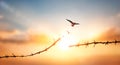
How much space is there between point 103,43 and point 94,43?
12cm

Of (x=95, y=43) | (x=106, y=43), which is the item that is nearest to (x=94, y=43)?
(x=95, y=43)

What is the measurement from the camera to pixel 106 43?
2049 mm

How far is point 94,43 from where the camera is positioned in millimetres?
2002

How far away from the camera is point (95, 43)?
200 centimetres

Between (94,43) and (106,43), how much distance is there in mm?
156

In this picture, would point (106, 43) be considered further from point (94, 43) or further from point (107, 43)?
point (94, 43)

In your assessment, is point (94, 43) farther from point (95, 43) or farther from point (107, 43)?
point (107, 43)

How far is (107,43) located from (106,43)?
19mm

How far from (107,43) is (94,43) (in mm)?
174

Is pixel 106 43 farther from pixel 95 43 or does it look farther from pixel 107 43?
pixel 95 43

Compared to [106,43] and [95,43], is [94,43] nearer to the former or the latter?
[95,43]

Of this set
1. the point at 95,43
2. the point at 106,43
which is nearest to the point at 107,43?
the point at 106,43

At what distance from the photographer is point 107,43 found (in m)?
2.06
